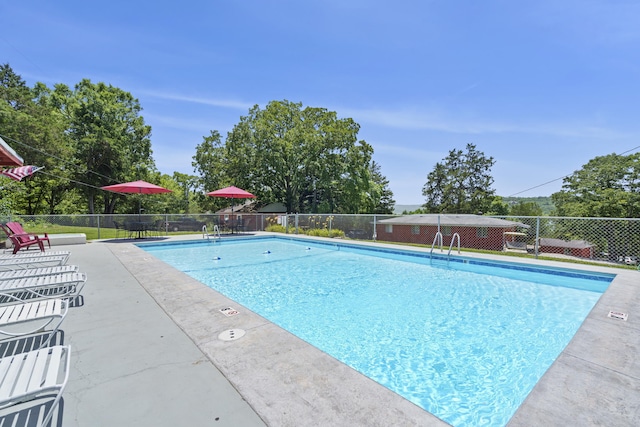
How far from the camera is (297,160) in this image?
2670 centimetres

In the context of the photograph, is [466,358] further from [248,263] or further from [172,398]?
[248,263]

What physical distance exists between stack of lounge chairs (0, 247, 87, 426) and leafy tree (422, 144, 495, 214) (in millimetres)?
44503

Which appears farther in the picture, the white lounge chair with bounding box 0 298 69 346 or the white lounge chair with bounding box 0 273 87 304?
the white lounge chair with bounding box 0 273 87 304

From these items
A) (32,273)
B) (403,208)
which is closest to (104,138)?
(32,273)

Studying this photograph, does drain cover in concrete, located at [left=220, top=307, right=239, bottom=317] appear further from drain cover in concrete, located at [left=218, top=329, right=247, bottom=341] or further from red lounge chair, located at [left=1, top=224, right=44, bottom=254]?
red lounge chair, located at [left=1, top=224, right=44, bottom=254]

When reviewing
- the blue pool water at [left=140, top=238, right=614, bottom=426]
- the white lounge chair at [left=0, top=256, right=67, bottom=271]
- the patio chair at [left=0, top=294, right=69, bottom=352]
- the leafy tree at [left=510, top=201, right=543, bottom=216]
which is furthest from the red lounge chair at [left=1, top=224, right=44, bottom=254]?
the leafy tree at [left=510, top=201, right=543, bottom=216]

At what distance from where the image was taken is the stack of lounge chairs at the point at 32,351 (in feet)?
5.10

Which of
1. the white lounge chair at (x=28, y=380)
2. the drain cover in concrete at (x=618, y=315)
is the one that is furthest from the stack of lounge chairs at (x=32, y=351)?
the drain cover in concrete at (x=618, y=315)

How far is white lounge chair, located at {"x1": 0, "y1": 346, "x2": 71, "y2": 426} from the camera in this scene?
146 cm

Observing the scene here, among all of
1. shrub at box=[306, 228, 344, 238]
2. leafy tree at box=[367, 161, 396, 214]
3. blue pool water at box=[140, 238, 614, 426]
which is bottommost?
blue pool water at box=[140, 238, 614, 426]

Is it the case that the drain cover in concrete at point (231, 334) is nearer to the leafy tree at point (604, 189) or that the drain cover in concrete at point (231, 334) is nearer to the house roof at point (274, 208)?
the house roof at point (274, 208)

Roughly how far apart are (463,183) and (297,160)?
94.0ft

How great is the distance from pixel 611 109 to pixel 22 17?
38.6 meters

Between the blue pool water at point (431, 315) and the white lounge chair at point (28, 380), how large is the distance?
268 centimetres
